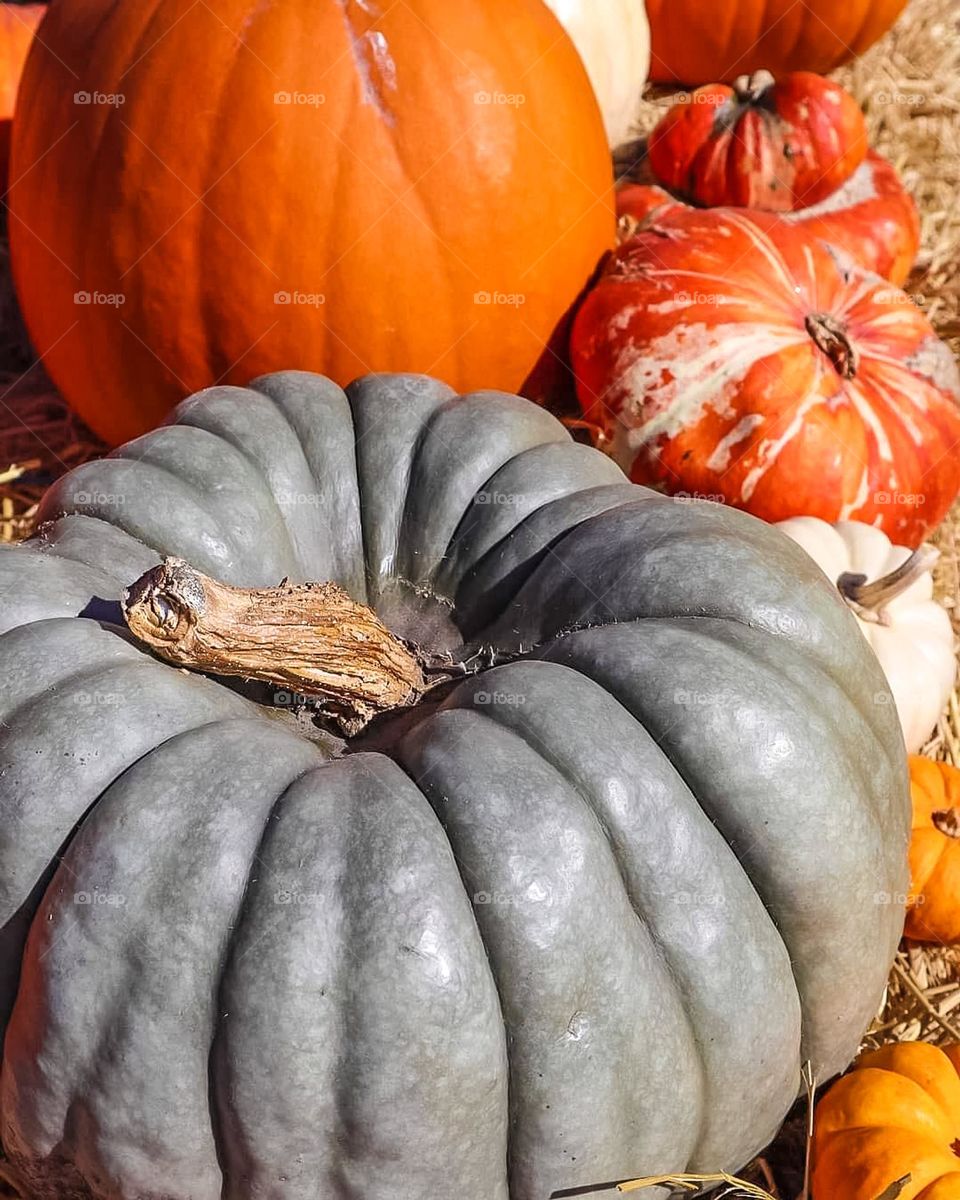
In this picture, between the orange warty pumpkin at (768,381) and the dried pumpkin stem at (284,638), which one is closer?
the dried pumpkin stem at (284,638)

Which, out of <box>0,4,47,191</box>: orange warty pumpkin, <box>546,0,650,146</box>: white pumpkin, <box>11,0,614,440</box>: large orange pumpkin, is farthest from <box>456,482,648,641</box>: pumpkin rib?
<box>0,4,47,191</box>: orange warty pumpkin

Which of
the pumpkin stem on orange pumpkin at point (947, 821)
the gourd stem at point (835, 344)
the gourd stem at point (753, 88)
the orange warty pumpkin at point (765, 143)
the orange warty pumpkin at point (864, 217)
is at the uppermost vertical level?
the gourd stem at point (753, 88)

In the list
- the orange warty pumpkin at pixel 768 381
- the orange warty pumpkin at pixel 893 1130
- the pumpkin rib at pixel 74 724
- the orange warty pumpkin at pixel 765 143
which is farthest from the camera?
the orange warty pumpkin at pixel 765 143

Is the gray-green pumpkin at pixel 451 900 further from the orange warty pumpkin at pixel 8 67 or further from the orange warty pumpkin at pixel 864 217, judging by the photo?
the orange warty pumpkin at pixel 8 67

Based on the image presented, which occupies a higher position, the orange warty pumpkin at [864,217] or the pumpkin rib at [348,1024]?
the orange warty pumpkin at [864,217]

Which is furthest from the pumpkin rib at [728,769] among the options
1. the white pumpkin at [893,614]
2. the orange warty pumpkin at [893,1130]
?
the white pumpkin at [893,614]

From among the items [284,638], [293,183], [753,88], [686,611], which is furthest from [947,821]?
[753,88]

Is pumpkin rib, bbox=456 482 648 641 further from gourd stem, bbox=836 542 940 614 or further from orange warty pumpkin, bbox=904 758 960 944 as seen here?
orange warty pumpkin, bbox=904 758 960 944
